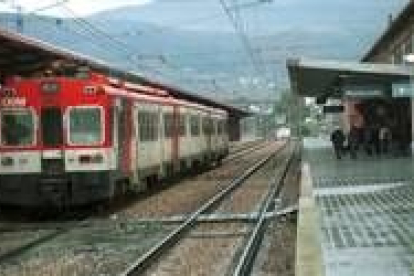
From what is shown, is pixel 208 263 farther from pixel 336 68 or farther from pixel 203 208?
pixel 336 68

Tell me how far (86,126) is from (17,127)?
140 cm

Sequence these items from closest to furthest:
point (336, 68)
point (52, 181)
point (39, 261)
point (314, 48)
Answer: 1. point (39, 261)
2. point (52, 181)
3. point (336, 68)
4. point (314, 48)

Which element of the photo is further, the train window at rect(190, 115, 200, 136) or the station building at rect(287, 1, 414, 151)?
the train window at rect(190, 115, 200, 136)

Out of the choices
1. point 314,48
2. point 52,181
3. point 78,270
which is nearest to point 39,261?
point 78,270

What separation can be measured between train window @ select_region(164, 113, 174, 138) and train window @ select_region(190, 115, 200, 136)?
535cm

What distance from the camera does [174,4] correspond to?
18662cm

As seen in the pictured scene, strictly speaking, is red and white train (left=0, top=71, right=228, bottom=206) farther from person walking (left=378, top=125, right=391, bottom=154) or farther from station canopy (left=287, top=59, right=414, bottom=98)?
person walking (left=378, top=125, right=391, bottom=154)

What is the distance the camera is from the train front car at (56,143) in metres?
21.5

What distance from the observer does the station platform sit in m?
11.6

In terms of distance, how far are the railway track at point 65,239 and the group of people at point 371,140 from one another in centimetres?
2297

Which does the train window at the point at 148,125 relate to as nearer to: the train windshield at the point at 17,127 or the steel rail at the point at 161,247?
the steel rail at the point at 161,247

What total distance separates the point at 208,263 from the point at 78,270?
1.69m

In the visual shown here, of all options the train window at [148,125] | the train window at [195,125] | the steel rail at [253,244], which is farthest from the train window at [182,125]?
the steel rail at [253,244]

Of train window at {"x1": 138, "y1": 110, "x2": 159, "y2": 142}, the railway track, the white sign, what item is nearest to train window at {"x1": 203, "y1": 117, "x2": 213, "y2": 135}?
train window at {"x1": 138, "y1": 110, "x2": 159, "y2": 142}
